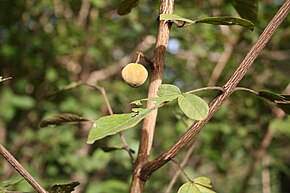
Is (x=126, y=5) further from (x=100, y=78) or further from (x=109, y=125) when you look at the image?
(x=100, y=78)

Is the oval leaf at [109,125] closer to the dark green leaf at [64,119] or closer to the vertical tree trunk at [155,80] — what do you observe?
the vertical tree trunk at [155,80]

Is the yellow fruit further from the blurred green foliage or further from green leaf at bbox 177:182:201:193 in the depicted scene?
the blurred green foliage

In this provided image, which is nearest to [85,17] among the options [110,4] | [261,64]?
[110,4]

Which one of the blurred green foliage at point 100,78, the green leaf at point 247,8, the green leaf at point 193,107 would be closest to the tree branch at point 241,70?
the green leaf at point 193,107

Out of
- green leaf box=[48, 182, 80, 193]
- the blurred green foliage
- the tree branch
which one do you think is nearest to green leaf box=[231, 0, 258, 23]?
the tree branch

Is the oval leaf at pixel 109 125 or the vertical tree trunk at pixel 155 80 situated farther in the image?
the vertical tree trunk at pixel 155 80

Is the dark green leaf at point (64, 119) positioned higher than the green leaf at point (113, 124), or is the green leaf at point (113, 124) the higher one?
the green leaf at point (113, 124)

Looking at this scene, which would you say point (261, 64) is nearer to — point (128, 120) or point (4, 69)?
point (4, 69)
